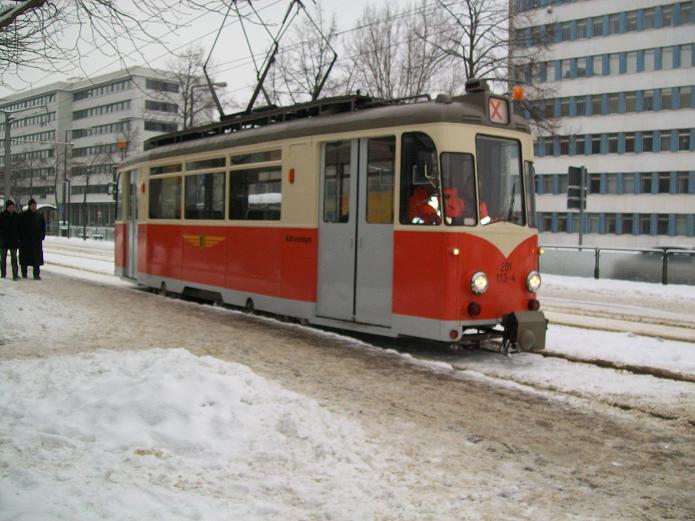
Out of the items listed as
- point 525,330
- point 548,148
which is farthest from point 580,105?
point 525,330

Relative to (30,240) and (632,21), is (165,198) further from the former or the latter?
(632,21)

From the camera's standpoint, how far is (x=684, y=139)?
54406 millimetres

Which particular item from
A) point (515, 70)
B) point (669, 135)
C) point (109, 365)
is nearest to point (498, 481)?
point (109, 365)

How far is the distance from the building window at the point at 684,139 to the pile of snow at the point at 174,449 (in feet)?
179

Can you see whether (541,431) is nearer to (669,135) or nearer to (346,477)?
(346,477)

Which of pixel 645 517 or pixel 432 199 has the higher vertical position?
pixel 432 199

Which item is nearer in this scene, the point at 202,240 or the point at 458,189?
the point at 458,189

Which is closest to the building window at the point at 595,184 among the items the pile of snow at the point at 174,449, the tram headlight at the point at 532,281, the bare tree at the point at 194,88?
the bare tree at the point at 194,88

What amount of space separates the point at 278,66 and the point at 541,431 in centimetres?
2873

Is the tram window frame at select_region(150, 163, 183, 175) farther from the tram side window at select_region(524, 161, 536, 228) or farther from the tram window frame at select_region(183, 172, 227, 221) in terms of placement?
the tram side window at select_region(524, 161, 536, 228)

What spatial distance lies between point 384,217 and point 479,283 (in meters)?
1.52

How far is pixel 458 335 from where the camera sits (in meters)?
8.87

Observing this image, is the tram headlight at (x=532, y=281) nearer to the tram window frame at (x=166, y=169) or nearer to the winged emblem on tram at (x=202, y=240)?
the winged emblem on tram at (x=202, y=240)

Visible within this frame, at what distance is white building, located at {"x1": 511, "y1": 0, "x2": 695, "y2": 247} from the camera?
54188 millimetres
